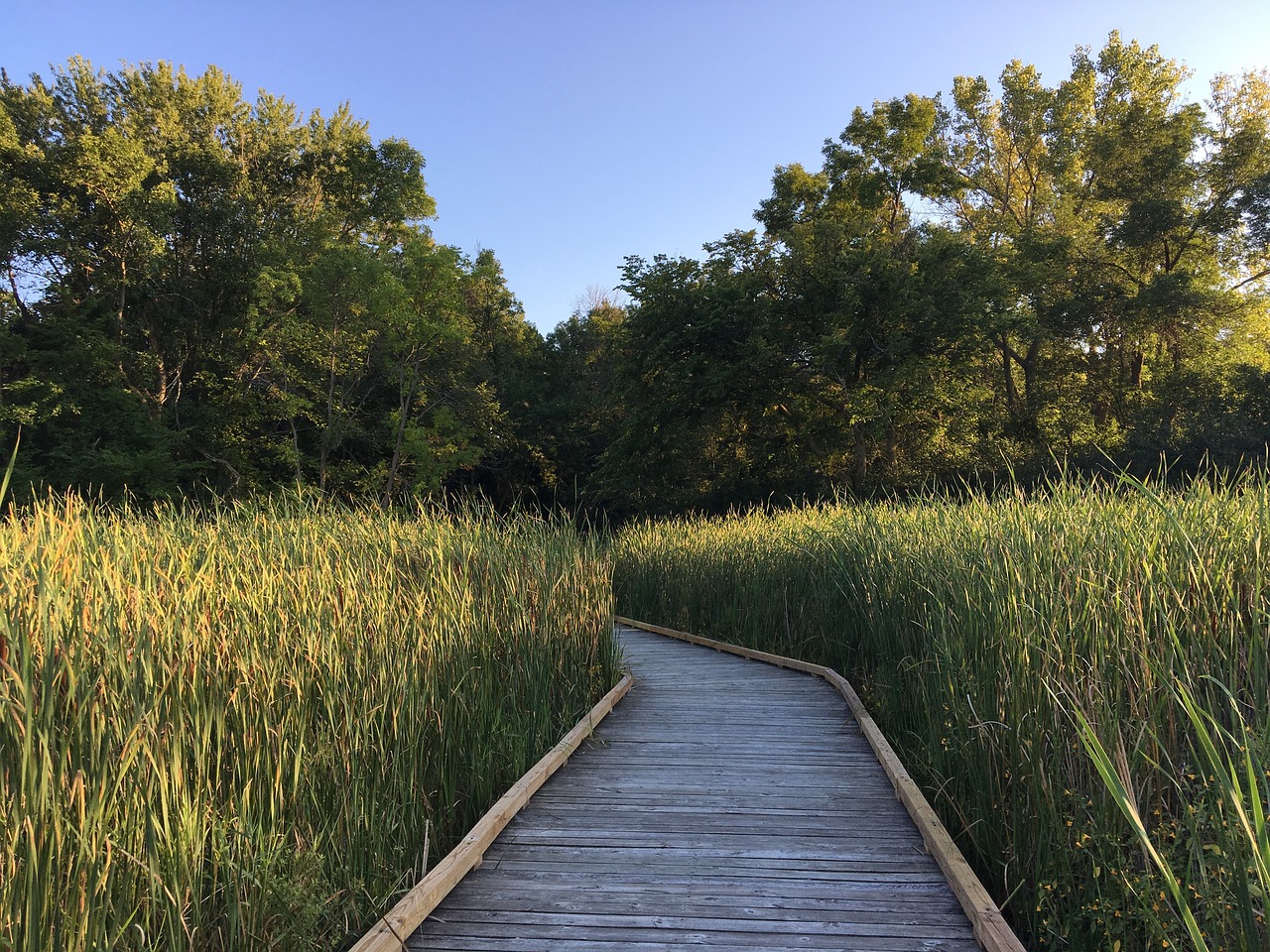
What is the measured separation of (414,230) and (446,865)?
26054mm

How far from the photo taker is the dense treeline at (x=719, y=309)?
57.2 ft

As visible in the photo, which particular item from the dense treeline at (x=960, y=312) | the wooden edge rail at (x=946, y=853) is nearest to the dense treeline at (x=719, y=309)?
the dense treeline at (x=960, y=312)

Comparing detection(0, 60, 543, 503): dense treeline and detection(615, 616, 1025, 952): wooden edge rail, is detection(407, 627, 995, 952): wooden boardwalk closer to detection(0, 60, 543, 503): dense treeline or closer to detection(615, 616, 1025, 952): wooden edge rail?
detection(615, 616, 1025, 952): wooden edge rail

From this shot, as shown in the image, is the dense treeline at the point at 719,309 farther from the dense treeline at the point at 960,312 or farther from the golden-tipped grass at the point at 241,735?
the golden-tipped grass at the point at 241,735

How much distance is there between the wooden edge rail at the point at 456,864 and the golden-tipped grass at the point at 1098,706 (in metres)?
1.74

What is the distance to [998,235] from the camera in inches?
882

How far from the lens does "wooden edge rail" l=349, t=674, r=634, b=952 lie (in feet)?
6.81

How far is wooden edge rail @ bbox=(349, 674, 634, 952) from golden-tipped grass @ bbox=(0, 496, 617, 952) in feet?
0.38

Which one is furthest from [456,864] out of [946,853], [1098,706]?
[1098,706]

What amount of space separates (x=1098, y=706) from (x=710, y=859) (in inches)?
54.6

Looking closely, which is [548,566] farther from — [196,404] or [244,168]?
[244,168]

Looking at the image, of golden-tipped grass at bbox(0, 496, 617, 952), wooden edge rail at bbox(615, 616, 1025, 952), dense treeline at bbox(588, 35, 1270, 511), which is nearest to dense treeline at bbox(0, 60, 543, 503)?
dense treeline at bbox(588, 35, 1270, 511)

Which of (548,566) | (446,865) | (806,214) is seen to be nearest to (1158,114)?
(806,214)

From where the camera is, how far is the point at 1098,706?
2.29 metres
